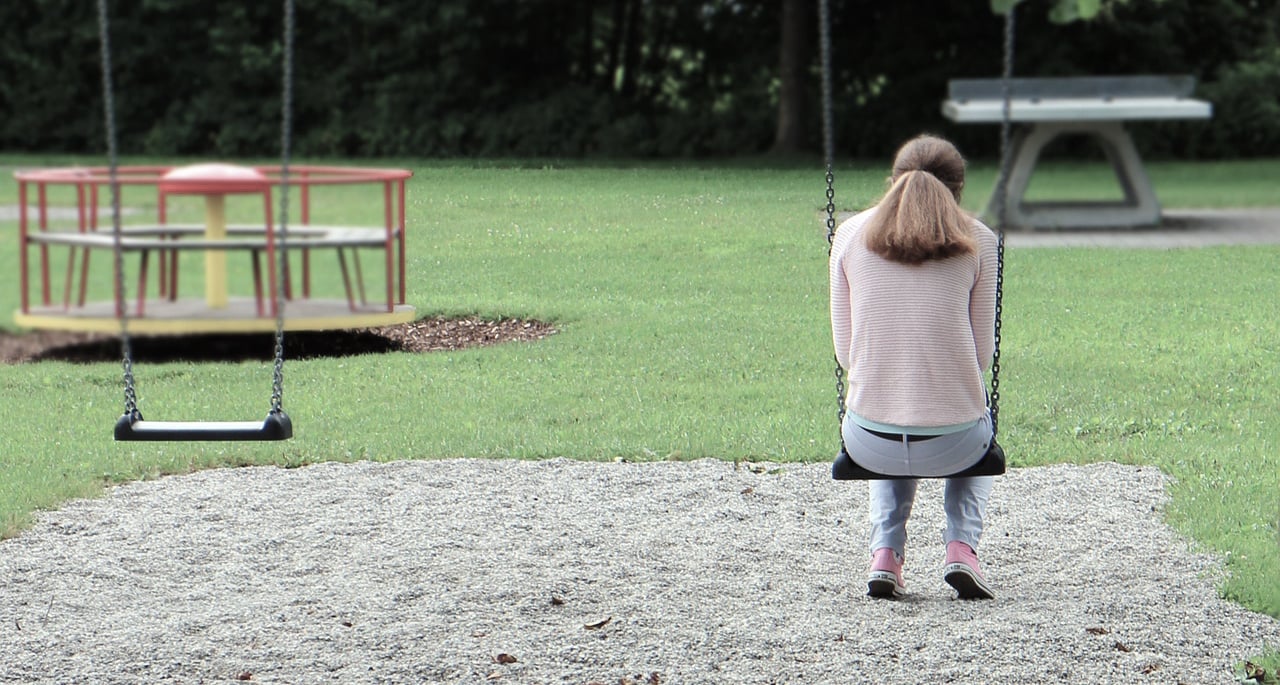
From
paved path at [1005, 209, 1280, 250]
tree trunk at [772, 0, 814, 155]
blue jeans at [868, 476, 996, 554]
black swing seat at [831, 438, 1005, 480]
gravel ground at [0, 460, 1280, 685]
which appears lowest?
gravel ground at [0, 460, 1280, 685]

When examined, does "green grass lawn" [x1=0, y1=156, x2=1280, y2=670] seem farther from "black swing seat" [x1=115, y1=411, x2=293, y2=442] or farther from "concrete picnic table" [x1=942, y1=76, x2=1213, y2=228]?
"concrete picnic table" [x1=942, y1=76, x2=1213, y2=228]

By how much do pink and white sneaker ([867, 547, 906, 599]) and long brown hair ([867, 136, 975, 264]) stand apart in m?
1.00

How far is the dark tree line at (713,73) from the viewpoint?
1349 cm

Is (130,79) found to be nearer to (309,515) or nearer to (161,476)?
(161,476)

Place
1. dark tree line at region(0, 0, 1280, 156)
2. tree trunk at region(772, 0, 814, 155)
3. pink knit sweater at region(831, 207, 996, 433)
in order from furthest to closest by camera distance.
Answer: tree trunk at region(772, 0, 814, 155) < dark tree line at region(0, 0, 1280, 156) < pink knit sweater at region(831, 207, 996, 433)

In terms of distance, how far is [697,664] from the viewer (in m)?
4.55

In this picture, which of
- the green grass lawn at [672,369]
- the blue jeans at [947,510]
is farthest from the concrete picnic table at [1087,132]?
the blue jeans at [947,510]

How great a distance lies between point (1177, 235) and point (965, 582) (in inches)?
318

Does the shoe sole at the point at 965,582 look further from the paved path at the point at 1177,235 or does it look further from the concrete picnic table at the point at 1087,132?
the concrete picnic table at the point at 1087,132

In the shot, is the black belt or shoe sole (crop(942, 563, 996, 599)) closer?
the black belt

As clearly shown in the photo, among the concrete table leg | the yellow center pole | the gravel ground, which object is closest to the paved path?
the concrete table leg

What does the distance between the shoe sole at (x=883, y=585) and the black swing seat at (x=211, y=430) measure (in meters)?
1.94

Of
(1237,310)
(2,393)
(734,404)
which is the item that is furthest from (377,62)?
(1237,310)

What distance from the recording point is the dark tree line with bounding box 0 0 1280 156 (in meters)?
13.5
